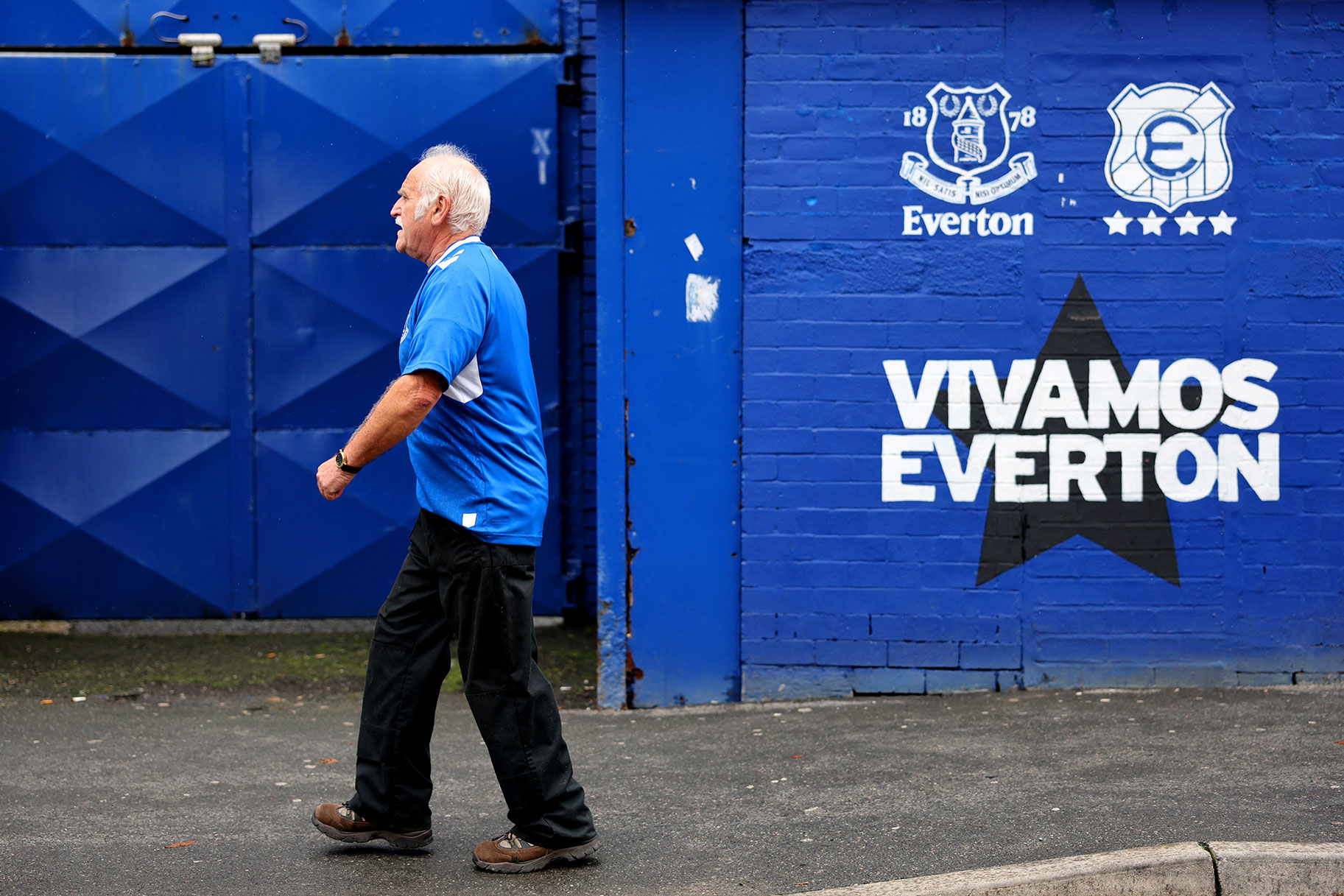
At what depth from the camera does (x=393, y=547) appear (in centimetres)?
671

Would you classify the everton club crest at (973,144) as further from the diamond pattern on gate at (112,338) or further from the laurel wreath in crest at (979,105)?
the diamond pattern on gate at (112,338)

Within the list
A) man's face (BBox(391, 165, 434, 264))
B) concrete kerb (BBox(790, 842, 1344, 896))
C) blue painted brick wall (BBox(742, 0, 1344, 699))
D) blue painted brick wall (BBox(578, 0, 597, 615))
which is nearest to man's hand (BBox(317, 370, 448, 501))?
man's face (BBox(391, 165, 434, 264))

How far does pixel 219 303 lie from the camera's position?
21.5ft

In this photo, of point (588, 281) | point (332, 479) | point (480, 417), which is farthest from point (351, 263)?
point (332, 479)

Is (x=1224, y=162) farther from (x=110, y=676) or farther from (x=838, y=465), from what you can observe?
(x=110, y=676)

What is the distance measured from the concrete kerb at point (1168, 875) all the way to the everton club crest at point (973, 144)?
2.71m

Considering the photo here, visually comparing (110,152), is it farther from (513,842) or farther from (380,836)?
(513,842)

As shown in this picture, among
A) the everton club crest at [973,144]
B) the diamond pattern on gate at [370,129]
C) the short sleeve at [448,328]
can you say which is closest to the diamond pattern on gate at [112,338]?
the diamond pattern on gate at [370,129]

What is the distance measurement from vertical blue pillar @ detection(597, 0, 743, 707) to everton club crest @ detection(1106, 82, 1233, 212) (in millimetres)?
1540

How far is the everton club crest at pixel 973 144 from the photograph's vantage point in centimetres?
522

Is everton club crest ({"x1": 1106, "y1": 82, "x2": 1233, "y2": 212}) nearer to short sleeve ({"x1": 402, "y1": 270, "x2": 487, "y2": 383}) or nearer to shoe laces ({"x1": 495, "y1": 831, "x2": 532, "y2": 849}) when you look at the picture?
short sleeve ({"x1": 402, "y1": 270, "x2": 487, "y2": 383})

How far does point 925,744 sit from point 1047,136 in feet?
8.06

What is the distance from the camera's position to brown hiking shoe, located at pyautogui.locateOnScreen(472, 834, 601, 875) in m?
3.62

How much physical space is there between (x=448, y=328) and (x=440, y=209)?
0.43m
